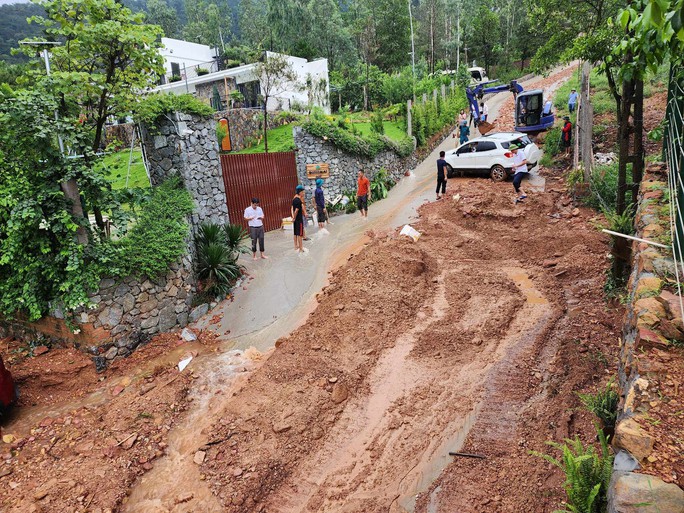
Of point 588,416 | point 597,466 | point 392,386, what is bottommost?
point 392,386

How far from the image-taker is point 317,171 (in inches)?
633

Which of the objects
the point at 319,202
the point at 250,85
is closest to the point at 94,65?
the point at 319,202

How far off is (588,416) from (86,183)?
27.5 ft

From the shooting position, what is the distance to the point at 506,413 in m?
5.83

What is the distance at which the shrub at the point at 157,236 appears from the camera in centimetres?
845

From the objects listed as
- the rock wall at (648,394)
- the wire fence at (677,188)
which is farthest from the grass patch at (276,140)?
the rock wall at (648,394)

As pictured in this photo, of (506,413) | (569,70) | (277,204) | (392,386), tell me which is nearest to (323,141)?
(277,204)

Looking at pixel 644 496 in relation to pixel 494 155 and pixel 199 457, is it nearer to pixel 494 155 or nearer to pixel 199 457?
pixel 199 457

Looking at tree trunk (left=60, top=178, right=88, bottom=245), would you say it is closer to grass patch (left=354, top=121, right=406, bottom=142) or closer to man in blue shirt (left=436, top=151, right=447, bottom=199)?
man in blue shirt (left=436, top=151, right=447, bottom=199)

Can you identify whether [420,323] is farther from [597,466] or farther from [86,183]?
[86,183]

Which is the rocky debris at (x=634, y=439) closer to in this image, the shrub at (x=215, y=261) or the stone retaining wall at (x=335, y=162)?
the shrub at (x=215, y=261)

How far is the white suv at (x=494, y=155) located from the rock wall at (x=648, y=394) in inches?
475

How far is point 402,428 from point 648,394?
3.23 meters

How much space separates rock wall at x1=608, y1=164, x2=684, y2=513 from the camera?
2.67 meters
